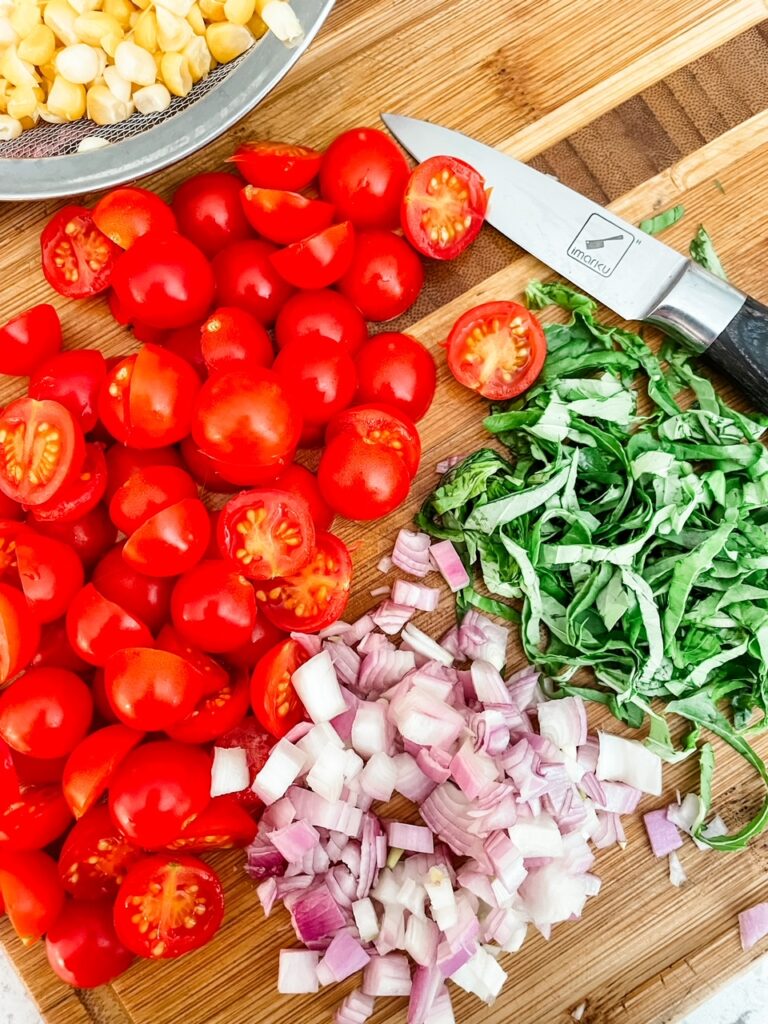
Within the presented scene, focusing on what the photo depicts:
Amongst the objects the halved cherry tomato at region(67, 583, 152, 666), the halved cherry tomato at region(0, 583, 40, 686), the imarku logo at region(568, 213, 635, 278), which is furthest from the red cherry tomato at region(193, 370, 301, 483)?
the imarku logo at region(568, 213, 635, 278)

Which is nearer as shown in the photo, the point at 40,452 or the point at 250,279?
the point at 40,452

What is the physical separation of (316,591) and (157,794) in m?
0.47

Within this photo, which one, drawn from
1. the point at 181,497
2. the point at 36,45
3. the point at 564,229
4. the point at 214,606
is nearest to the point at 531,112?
the point at 564,229

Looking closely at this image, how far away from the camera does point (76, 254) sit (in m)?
1.91

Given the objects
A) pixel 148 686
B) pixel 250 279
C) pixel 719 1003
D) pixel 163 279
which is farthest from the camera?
pixel 719 1003

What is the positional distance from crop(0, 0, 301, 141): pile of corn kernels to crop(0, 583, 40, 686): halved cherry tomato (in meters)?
0.89

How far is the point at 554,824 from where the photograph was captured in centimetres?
183

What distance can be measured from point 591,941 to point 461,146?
1.62m

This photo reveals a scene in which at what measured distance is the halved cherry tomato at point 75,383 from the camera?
72.4 inches

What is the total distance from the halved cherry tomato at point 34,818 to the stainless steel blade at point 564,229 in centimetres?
145

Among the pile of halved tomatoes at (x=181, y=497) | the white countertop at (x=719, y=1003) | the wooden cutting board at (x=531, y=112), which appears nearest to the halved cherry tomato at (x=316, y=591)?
the pile of halved tomatoes at (x=181, y=497)

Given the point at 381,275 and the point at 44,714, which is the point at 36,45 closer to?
the point at 381,275

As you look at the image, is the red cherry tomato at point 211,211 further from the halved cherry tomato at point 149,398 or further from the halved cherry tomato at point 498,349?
the halved cherry tomato at point 498,349

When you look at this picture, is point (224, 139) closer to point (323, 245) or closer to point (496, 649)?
point (323, 245)
